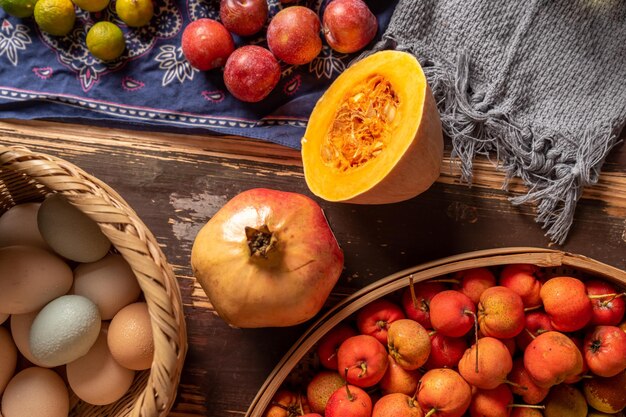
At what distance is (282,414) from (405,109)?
558 millimetres

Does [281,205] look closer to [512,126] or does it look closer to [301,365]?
[301,365]

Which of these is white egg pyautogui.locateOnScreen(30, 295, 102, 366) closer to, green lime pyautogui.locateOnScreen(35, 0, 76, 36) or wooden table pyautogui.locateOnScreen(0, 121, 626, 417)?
wooden table pyautogui.locateOnScreen(0, 121, 626, 417)

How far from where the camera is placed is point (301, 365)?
1.08 metres

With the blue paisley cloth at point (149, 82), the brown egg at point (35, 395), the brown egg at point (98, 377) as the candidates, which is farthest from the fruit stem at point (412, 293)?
the brown egg at point (35, 395)

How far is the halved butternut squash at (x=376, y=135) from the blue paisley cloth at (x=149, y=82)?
0.39ft

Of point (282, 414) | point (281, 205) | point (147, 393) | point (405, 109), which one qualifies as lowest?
point (282, 414)

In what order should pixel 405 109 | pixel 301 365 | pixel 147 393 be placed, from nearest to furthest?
pixel 147 393 < pixel 405 109 < pixel 301 365

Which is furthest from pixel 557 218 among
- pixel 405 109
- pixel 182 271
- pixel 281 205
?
pixel 182 271

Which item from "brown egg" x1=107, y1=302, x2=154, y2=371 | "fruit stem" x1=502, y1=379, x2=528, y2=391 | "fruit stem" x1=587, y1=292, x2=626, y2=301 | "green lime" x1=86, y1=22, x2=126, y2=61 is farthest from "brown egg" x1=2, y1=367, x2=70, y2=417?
"fruit stem" x1=587, y1=292, x2=626, y2=301

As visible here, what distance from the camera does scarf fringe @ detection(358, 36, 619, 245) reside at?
1.12 m

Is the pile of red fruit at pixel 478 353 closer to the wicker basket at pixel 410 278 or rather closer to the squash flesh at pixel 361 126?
the wicker basket at pixel 410 278

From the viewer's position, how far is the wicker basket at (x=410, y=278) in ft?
3.39

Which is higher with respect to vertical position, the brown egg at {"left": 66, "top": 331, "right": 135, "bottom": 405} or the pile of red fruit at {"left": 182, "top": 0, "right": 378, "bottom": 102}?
the pile of red fruit at {"left": 182, "top": 0, "right": 378, "bottom": 102}

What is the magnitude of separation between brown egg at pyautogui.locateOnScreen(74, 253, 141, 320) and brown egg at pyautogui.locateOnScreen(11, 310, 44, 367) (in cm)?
9
